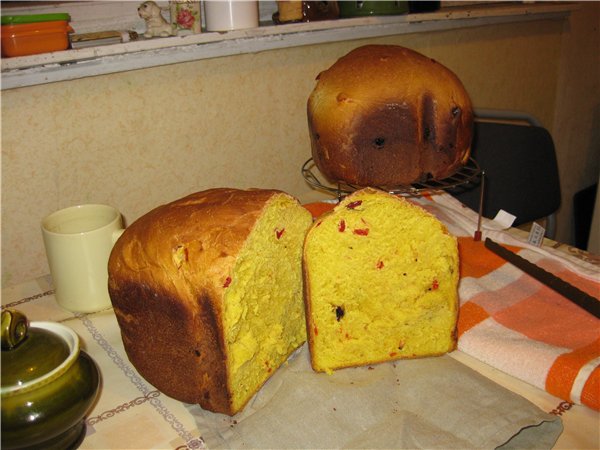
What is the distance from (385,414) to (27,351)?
1.77 feet

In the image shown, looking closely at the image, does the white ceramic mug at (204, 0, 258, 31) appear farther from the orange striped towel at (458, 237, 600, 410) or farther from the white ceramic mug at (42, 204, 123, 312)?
the orange striped towel at (458, 237, 600, 410)

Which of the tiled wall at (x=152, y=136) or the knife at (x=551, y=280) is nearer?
the knife at (x=551, y=280)

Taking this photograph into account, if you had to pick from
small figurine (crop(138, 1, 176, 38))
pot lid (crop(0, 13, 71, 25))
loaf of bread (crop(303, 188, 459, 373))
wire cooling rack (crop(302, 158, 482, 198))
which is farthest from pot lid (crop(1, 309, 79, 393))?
small figurine (crop(138, 1, 176, 38))

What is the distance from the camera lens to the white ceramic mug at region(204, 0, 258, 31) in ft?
4.50

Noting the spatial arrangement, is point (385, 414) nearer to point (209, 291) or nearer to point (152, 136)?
point (209, 291)

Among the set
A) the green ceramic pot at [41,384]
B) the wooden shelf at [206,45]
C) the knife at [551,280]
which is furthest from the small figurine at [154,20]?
the knife at [551,280]

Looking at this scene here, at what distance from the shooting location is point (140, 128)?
1411 mm

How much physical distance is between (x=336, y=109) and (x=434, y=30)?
1.01 meters

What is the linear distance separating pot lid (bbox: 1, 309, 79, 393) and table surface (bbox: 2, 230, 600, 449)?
0.56ft

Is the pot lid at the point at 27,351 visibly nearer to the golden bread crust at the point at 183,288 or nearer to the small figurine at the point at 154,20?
the golden bread crust at the point at 183,288

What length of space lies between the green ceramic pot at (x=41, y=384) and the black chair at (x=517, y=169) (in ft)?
4.33

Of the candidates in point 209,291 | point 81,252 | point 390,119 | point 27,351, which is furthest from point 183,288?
point 390,119

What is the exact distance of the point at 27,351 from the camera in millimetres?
733

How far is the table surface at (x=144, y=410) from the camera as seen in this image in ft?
2.70
